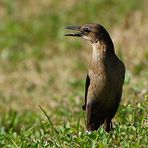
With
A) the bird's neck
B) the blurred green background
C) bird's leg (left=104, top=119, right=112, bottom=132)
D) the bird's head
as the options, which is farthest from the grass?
the bird's head

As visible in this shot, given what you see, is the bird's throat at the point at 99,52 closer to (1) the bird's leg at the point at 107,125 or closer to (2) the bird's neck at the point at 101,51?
(2) the bird's neck at the point at 101,51

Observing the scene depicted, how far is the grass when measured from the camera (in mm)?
7191

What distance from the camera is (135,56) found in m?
12.3

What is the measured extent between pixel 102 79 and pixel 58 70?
543 cm

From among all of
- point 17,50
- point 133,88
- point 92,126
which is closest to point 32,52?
point 17,50

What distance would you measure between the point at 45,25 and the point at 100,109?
718cm

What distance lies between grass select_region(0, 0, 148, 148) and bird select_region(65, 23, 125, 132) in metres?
0.28

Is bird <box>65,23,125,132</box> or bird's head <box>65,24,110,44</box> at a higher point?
bird's head <box>65,24,110,44</box>

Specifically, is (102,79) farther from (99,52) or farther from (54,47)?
(54,47)

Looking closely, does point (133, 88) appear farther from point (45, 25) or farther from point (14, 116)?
point (45, 25)

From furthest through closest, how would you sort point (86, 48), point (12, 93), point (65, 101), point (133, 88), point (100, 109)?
point (86, 48)
point (12, 93)
point (65, 101)
point (133, 88)
point (100, 109)

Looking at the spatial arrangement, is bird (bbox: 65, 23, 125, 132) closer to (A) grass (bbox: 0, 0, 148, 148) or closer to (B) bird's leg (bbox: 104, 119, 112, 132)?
(B) bird's leg (bbox: 104, 119, 112, 132)

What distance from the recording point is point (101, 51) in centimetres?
734

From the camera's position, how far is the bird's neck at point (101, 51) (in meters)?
7.29
